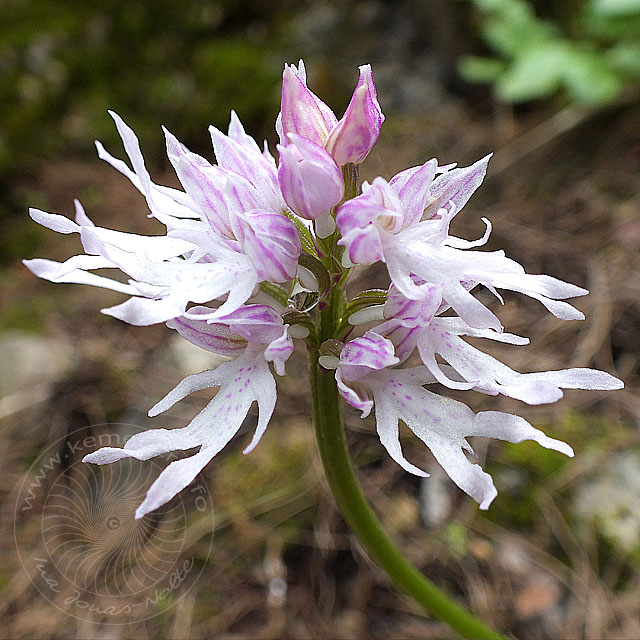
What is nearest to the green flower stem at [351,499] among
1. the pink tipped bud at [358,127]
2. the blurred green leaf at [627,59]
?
the pink tipped bud at [358,127]

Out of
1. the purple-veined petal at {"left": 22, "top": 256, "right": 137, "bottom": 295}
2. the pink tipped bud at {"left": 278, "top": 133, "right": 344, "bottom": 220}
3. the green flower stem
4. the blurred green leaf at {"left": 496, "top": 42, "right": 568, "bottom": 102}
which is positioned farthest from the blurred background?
the pink tipped bud at {"left": 278, "top": 133, "right": 344, "bottom": 220}

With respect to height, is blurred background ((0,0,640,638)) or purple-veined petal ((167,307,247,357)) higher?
purple-veined petal ((167,307,247,357))

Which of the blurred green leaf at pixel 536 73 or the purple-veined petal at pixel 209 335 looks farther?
the blurred green leaf at pixel 536 73

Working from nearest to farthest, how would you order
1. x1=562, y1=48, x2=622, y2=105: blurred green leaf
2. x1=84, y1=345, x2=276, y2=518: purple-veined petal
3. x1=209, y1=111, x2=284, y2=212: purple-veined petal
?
x1=84, y1=345, x2=276, y2=518: purple-veined petal, x1=209, y1=111, x2=284, y2=212: purple-veined petal, x1=562, y1=48, x2=622, y2=105: blurred green leaf

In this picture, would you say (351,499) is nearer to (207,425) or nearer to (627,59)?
(207,425)

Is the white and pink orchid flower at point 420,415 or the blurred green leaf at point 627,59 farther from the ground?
the white and pink orchid flower at point 420,415

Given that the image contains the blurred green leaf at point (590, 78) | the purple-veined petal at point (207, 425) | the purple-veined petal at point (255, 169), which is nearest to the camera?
the purple-veined petal at point (207, 425)

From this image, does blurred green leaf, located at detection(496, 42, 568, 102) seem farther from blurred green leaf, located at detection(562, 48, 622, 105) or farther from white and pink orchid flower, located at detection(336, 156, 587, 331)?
white and pink orchid flower, located at detection(336, 156, 587, 331)

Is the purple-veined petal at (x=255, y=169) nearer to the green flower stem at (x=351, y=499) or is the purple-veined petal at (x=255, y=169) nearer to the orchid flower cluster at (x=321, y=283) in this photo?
the orchid flower cluster at (x=321, y=283)
